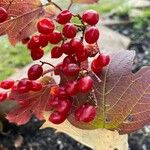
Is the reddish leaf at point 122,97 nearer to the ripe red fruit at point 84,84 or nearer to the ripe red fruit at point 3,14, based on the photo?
the ripe red fruit at point 84,84

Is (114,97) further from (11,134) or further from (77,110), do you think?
(11,134)

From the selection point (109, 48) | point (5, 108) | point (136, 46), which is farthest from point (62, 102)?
point (136, 46)

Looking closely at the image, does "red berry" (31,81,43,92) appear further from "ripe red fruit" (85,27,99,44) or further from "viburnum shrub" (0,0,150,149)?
"ripe red fruit" (85,27,99,44)

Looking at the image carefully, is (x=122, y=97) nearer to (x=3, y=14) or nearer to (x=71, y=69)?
(x=71, y=69)

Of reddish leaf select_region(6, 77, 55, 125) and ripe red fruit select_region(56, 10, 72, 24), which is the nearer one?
ripe red fruit select_region(56, 10, 72, 24)

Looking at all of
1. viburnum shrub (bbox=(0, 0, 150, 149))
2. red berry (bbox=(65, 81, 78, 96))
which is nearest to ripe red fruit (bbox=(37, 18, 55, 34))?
viburnum shrub (bbox=(0, 0, 150, 149))

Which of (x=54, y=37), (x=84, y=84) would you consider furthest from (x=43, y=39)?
(x=84, y=84)
